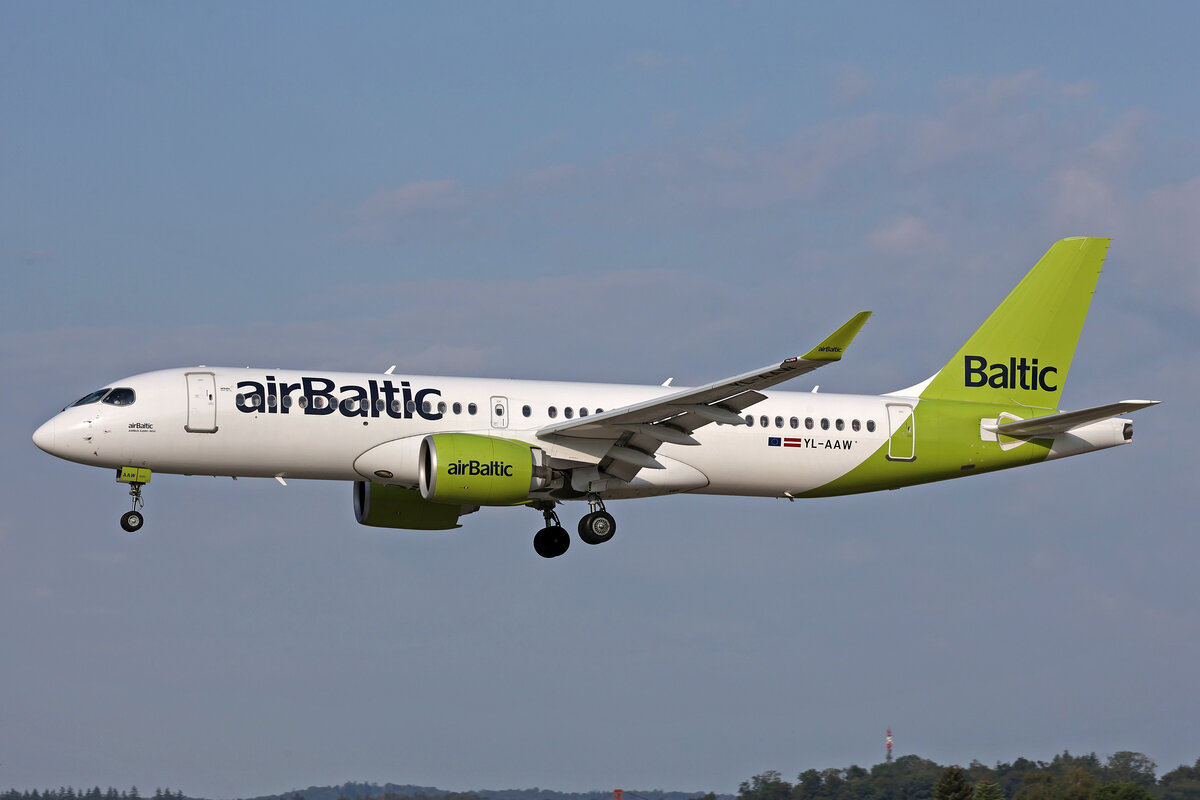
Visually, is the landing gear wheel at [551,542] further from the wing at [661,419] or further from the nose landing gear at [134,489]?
the nose landing gear at [134,489]

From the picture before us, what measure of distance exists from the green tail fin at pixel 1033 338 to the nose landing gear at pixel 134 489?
70.2ft

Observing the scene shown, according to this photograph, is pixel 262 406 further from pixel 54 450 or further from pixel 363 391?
pixel 54 450

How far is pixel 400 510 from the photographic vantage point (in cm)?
4434

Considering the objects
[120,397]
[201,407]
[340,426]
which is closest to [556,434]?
[340,426]

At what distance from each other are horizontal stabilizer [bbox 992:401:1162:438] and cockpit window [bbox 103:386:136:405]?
23062 mm

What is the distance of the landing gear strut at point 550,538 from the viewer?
146 ft

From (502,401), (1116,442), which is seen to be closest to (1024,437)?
(1116,442)

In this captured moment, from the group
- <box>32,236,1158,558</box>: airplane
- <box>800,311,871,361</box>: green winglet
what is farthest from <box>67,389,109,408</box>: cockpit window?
<box>800,311,871,361</box>: green winglet

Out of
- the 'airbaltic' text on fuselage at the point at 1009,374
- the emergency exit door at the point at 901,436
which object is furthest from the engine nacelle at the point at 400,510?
the 'airbaltic' text on fuselage at the point at 1009,374

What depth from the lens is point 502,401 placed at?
4066 cm

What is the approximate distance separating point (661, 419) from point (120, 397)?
13.1 m

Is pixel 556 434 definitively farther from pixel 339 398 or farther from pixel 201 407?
pixel 201 407

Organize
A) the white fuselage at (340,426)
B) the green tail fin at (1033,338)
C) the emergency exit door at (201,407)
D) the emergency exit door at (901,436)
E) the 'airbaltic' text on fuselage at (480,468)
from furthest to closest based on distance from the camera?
the green tail fin at (1033,338), the emergency exit door at (901,436), the white fuselage at (340,426), the emergency exit door at (201,407), the 'airbaltic' text on fuselage at (480,468)

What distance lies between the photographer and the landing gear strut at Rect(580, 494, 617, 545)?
41.6 m
